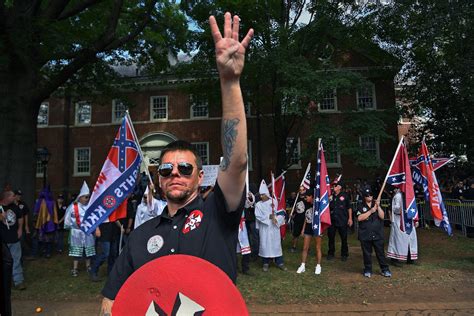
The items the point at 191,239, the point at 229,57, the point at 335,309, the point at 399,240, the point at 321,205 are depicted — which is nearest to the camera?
the point at 229,57

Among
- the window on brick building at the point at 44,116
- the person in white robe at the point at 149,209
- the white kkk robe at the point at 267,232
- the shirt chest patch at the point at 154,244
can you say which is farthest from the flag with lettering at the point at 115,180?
the window on brick building at the point at 44,116

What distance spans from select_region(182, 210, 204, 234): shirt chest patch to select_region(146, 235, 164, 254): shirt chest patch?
0.15 metres

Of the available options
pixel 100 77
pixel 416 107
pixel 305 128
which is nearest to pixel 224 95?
pixel 100 77

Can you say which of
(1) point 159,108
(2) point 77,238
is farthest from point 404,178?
(1) point 159,108

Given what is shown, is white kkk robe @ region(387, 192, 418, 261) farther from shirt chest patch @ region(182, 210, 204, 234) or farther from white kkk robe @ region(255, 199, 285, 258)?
shirt chest patch @ region(182, 210, 204, 234)

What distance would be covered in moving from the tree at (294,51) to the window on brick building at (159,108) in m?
Result: 9.28

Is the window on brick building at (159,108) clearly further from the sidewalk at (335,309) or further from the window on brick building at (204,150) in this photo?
the sidewalk at (335,309)

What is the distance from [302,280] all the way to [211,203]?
23.1 ft

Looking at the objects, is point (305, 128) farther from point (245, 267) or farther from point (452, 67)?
point (245, 267)

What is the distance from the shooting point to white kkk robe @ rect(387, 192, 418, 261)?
981cm

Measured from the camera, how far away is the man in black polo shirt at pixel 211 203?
2.01 metres

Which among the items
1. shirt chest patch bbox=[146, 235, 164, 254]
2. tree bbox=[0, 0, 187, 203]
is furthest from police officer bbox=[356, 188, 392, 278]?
tree bbox=[0, 0, 187, 203]

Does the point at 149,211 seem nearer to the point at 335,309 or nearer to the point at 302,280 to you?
the point at 302,280

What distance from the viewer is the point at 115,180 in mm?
7613
